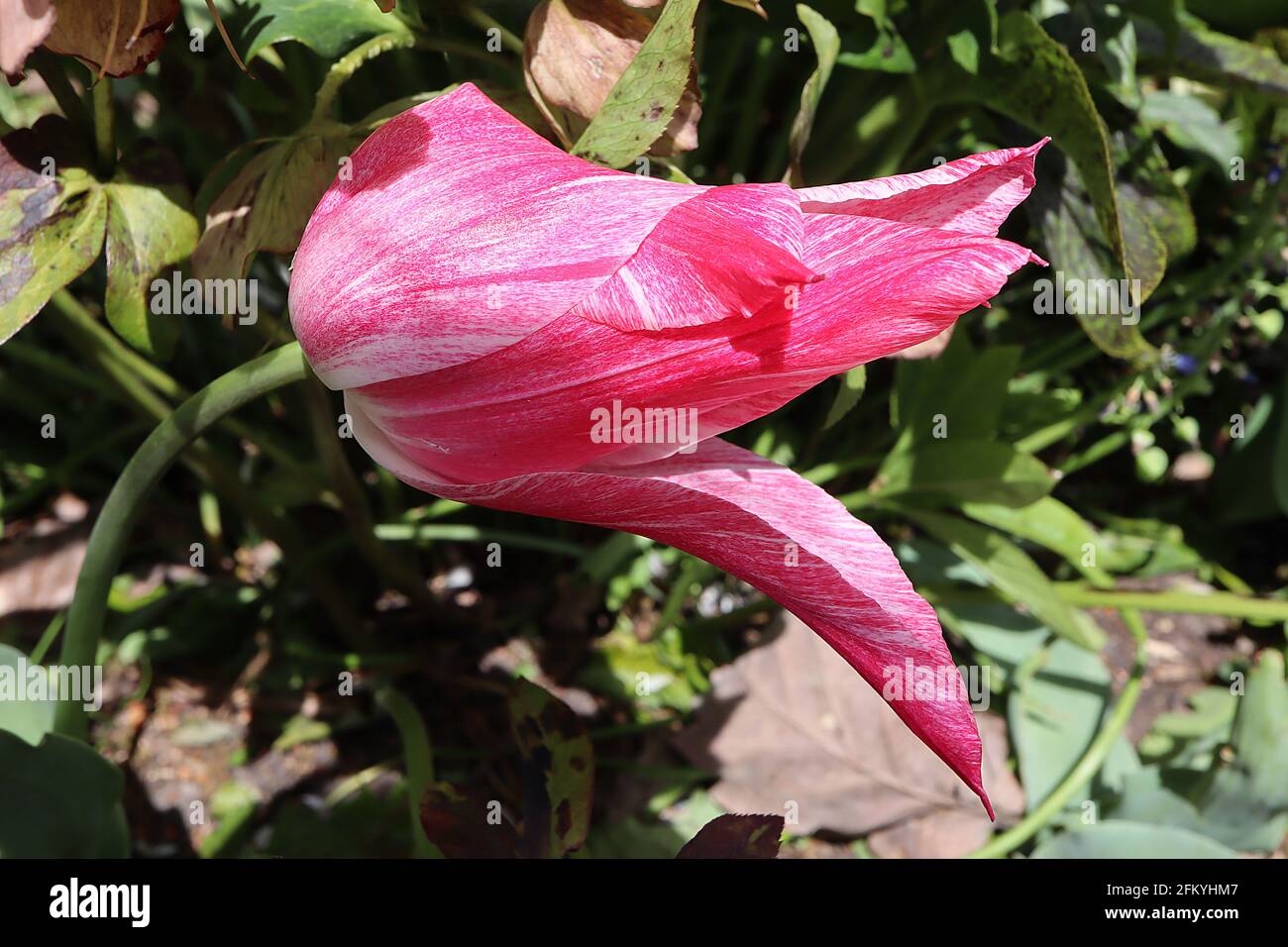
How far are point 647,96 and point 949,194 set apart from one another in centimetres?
15

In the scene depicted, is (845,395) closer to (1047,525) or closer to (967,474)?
(967,474)

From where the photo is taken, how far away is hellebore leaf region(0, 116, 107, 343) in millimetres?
540

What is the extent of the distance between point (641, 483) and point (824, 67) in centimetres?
32

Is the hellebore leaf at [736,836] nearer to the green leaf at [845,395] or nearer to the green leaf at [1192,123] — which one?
the green leaf at [845,395]

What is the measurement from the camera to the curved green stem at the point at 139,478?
1.62 ft

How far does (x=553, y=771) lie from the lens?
0.66m

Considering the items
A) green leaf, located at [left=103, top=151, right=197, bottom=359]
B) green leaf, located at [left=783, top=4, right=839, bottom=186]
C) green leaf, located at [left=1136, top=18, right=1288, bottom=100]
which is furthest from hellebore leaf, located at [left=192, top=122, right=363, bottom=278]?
green leaf, located at [left=1136, top=18, right=1288, bottom=100]

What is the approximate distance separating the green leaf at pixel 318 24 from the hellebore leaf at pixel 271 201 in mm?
64

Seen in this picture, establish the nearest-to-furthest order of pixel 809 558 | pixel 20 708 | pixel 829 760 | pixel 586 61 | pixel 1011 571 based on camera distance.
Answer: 1. pixel 809 558
2. pixel 586 61
3. pixel 20 708
4. pixel 1011 571
5. pixel 829 760

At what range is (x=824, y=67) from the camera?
59cm

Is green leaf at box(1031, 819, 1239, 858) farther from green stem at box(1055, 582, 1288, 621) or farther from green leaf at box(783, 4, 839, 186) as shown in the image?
green leaf at box(783, 4, 839, 186)

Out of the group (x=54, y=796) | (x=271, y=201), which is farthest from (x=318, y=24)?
(x=54, y=796)

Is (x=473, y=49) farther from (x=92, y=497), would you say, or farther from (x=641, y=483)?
(x=92, y=497)
